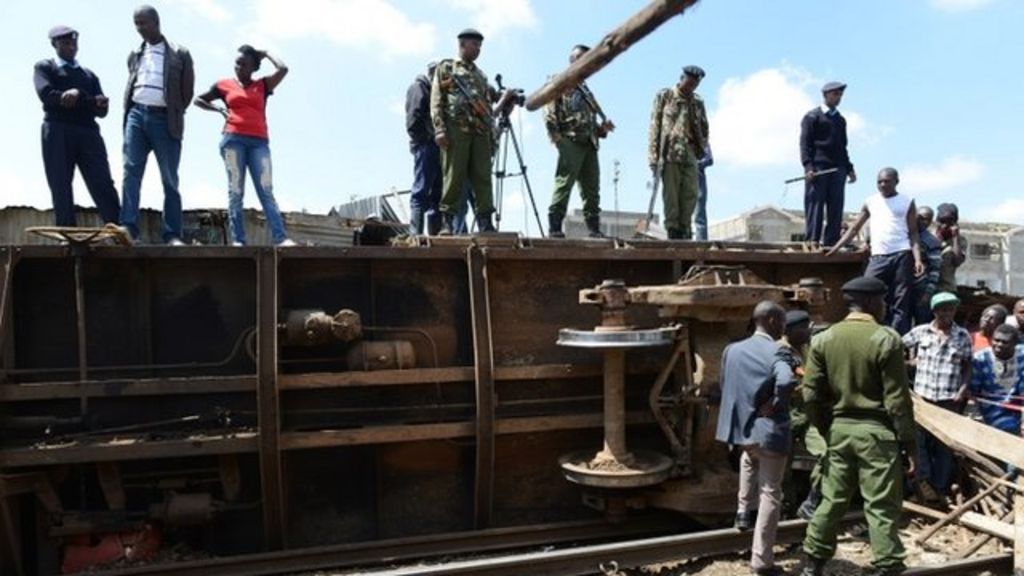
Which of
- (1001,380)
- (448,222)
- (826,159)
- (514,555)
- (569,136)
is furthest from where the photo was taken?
(826,159)

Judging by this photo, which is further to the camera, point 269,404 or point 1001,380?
point 1001,380

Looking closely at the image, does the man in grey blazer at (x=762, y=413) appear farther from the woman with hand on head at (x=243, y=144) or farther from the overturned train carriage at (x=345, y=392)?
the woman with hand on head at (x=243, y=144)

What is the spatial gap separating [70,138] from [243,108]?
1.26m

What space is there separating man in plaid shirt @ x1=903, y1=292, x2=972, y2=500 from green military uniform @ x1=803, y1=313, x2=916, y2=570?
137cm

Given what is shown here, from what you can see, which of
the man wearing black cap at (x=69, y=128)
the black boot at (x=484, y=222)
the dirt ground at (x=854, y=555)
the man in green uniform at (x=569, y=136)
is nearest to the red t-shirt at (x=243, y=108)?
the man wearing black cap at (x=69, y=128)

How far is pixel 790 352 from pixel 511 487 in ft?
7.16

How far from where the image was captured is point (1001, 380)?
553cm

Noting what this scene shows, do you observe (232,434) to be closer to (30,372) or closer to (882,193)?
(30,372)

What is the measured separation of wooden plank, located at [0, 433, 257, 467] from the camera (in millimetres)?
4156

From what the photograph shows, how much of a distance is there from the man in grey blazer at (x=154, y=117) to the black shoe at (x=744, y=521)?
14.5ft

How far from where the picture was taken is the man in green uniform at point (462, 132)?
6.08 meters

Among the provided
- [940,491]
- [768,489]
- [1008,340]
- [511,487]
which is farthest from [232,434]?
[1008,340]

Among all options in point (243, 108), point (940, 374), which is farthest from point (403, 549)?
point (940, 374)

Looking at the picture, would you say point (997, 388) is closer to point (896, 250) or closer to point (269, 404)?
point (896, 250)
